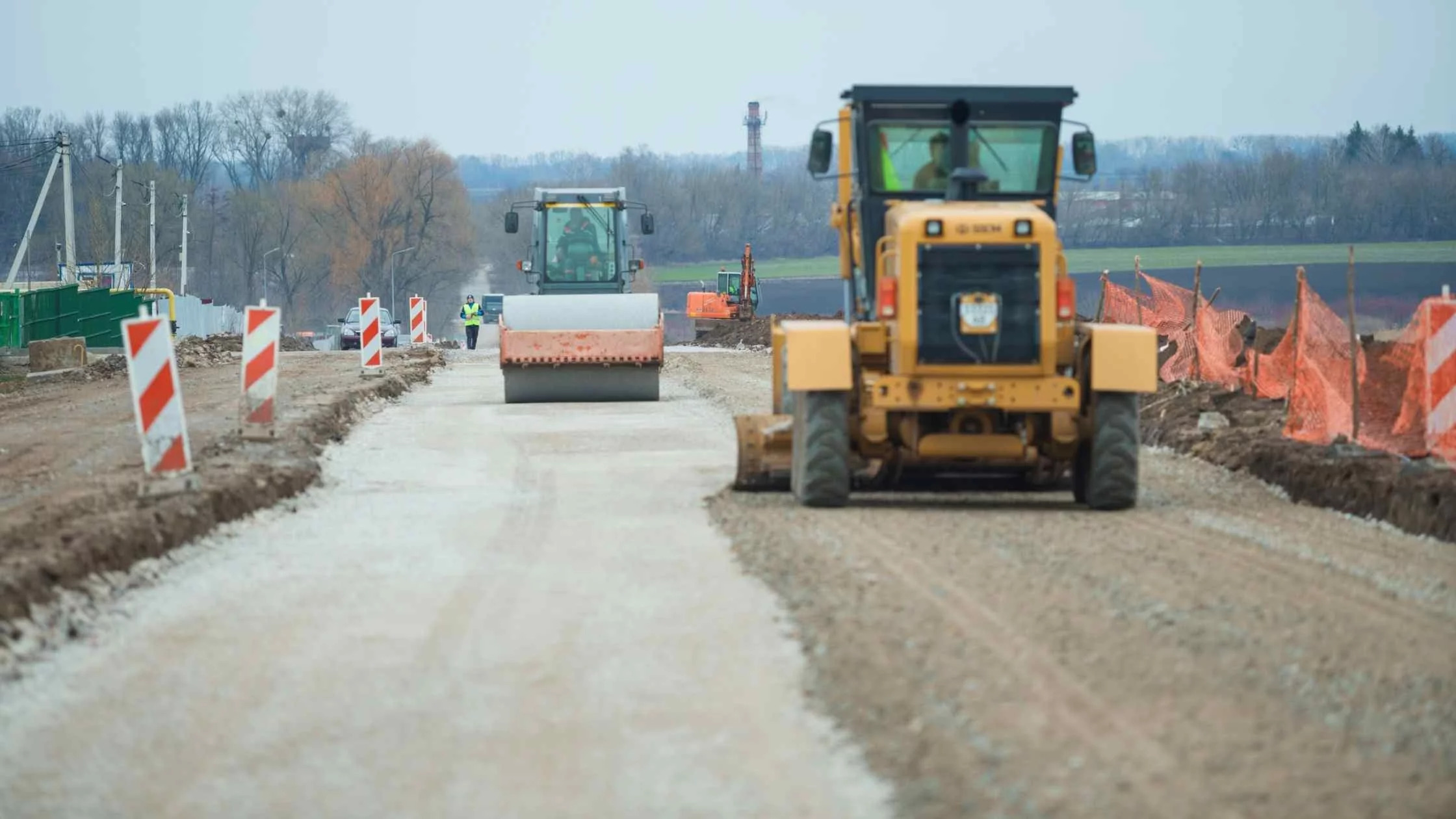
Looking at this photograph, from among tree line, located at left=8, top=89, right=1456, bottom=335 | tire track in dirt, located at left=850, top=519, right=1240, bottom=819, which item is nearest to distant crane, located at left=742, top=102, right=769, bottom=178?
tree line, located at left=8, top=89, right=1456, bottom=335

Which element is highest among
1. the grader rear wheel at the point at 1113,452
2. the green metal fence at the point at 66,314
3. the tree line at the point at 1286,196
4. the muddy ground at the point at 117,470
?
the tree line at the point at 1286,196

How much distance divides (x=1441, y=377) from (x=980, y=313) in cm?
403

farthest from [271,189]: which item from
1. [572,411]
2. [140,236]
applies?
[572,411]

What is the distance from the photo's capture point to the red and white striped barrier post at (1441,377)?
14.1 meters

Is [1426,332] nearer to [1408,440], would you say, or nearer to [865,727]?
[1408,440]

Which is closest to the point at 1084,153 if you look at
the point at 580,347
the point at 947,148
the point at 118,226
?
the point at 947,148

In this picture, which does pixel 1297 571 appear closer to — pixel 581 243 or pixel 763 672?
pixel 763 672

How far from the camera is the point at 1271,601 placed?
29.3 ft

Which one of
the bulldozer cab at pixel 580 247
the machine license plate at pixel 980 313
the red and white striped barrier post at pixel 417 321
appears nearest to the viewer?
the machine license plate at pixel 980 313

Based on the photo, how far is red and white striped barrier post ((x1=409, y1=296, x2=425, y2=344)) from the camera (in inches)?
2068

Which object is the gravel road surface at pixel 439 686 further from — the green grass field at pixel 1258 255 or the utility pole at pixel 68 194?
the utility pole at pixel 68 194

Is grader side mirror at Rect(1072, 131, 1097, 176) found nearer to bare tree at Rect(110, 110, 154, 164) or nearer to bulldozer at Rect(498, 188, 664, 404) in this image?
bulldozer at Rect(498, 188, 664, 404)

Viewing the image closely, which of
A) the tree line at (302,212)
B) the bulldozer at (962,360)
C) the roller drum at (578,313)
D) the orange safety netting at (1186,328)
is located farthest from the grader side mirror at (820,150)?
the tree line at (302,212)

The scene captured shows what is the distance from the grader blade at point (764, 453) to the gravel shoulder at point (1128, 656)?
4.26ft
